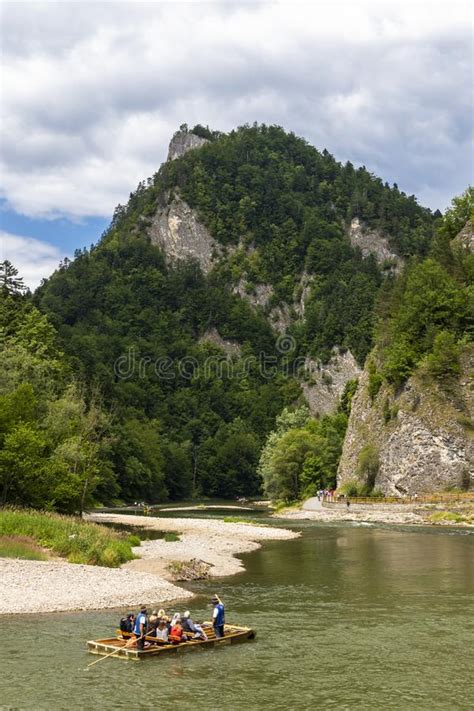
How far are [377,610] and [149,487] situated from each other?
12914 cm

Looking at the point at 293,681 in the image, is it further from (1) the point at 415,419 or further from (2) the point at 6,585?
(1) the point at 415,419

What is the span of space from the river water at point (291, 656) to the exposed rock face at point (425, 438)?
5836 cm

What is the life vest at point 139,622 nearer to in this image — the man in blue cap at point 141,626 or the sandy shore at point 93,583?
the man in blue cap at point 141,626

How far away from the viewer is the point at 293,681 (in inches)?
930

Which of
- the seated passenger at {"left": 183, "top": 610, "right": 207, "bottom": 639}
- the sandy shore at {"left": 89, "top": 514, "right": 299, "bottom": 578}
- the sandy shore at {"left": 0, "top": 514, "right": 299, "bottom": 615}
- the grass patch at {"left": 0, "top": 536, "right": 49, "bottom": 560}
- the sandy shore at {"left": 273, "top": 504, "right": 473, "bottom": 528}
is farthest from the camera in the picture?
the sandy shore at {"left": 273, "top": 504, "right": 473, "bottom": 528}

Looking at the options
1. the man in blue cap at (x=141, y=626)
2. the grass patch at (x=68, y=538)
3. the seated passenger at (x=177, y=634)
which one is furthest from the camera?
the grass patch at (x=68, y=538)

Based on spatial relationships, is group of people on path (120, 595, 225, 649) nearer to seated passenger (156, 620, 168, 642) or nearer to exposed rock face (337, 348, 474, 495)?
seated passenger (156, 620, 168, 642)

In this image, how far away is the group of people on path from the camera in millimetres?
26891

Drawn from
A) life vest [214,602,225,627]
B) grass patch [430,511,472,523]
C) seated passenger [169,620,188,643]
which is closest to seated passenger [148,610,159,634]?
seated passenger [169,620,188,643]

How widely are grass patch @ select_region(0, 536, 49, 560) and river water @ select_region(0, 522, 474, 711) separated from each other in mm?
9480

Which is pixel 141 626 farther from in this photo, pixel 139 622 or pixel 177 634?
pixel 177 634

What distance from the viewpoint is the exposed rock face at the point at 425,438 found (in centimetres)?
9950

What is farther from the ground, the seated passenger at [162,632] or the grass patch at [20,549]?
the grass patch at [20,549]

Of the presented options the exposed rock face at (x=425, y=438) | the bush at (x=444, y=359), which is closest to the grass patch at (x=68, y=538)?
the exposed rock face at (x=425, y=438)
